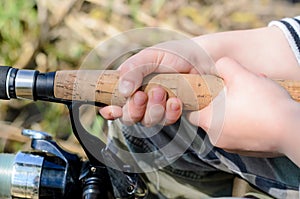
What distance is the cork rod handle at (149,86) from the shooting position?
2.76 feet

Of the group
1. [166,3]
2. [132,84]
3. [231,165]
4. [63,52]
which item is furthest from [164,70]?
[166,3]

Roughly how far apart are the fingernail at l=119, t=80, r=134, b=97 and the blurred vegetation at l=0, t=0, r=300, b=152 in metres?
0.87

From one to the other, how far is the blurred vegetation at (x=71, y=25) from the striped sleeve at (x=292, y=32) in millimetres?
792

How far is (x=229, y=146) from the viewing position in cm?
88

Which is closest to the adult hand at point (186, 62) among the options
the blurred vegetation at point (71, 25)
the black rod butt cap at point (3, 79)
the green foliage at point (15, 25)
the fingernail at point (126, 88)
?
the fingernail at point (126, 88)

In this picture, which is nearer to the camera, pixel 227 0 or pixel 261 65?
pixel 261 65

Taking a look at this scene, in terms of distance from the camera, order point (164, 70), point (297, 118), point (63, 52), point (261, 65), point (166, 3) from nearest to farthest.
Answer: point (297, 118) < point (164, 70) < point (261, 65) < point (63, 52) < point (166, 3)

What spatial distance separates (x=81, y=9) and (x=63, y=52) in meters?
0.16

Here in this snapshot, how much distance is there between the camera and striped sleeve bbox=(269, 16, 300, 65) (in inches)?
40.6

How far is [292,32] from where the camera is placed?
104cm

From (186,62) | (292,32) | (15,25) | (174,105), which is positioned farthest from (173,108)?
(15,25)

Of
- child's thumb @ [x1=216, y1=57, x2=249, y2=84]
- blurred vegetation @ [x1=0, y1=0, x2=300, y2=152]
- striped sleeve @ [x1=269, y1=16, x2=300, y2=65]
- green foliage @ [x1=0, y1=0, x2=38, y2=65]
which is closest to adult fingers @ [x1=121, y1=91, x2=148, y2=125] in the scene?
child's thumb @ [x1=216, y1=57, x2=249, y2=84]

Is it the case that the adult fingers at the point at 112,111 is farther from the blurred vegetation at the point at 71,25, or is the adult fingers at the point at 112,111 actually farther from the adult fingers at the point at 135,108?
the blurred vegetation at the point at 71,25

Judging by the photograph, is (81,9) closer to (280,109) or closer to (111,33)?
(111,33)
